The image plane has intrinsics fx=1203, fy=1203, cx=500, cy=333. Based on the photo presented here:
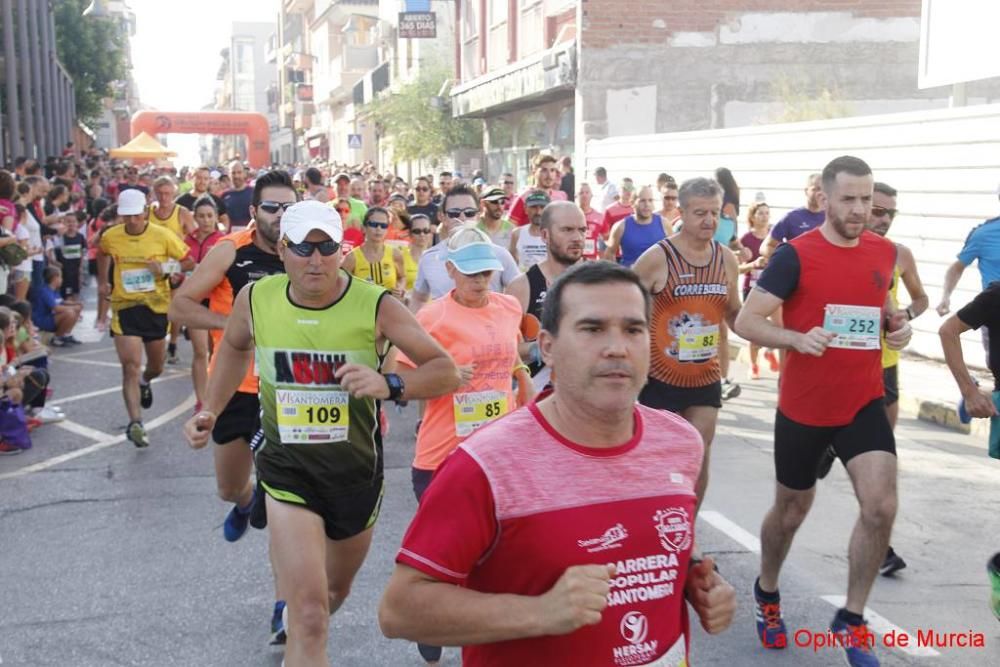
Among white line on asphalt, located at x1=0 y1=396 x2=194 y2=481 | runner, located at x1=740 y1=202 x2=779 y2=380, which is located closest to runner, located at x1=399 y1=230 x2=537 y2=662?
white line on asphalt, located at x1=0 y1=396 x2=194 y2=481

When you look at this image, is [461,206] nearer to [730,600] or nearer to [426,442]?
[426,442]

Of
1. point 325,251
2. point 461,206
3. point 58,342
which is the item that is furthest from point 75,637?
point 58,342

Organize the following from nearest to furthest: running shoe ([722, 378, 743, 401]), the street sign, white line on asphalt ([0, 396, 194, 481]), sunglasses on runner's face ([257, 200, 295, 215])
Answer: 1. sunglasses on runner's face ([257, 200, 295, 215])
2. white line on asphalt ([0, 396, 194, 481])
3. running shoe ([722, 378, 743, 401])
4. the street sign

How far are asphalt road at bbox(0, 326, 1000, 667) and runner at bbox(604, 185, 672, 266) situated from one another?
227 cm

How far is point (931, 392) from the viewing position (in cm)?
1104

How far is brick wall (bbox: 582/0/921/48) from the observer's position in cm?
2612

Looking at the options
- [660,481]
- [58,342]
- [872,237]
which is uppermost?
[872,237]

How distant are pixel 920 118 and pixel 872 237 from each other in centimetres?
888

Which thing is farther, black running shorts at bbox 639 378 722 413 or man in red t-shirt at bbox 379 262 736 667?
black running shorts at bbox 639 378 722 413

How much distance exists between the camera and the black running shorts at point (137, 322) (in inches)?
376

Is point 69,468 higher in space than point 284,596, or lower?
lower

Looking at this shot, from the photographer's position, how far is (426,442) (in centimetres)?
522

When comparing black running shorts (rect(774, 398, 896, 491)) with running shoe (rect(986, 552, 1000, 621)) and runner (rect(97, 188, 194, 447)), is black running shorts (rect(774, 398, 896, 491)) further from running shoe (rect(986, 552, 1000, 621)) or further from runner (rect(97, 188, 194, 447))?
runner (rect(97, 188, 194, 447))

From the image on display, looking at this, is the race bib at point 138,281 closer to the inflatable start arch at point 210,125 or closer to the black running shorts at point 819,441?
the black running shorts at point 819,441
